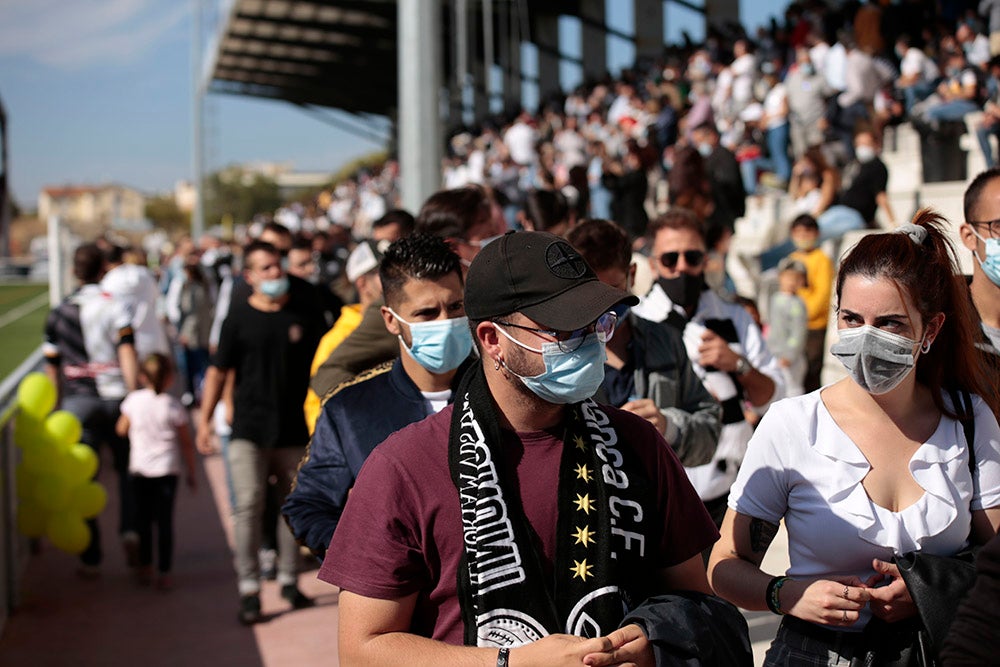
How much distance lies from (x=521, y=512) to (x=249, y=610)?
16.8ft

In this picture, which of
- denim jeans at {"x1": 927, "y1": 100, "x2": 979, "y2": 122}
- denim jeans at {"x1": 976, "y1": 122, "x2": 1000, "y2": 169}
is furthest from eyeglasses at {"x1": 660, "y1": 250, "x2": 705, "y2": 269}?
denim jeans at {"x1": 927, "y1": 100, "x2": 979, "y2": 122}

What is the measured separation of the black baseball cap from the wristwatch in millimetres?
1944

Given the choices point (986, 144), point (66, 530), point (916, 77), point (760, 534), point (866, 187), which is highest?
point (916, 77)

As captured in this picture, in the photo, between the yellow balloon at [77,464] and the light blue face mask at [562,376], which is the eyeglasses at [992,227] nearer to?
the light blue face mask at [562,376]

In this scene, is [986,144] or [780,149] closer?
[986,144]

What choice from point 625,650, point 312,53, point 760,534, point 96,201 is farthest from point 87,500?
point 96,201

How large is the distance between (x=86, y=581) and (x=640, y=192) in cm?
758

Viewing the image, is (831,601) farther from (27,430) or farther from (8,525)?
(27,430)

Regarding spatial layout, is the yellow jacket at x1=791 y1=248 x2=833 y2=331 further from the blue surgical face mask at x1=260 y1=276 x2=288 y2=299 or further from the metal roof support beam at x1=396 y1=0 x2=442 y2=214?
the blue surgical face mask at x1=260 y1=276 x2=288 y2=299

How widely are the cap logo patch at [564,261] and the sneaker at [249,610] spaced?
17.0 ft

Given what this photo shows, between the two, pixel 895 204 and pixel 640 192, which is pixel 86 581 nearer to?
pixel 640 192

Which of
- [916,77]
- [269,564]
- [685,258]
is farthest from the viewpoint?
[916,77]

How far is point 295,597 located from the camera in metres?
7.38

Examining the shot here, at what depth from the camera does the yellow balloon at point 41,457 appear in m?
7.95
